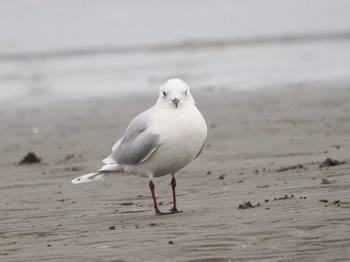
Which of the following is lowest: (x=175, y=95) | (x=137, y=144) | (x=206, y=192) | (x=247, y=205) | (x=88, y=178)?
(x=247, y=205)

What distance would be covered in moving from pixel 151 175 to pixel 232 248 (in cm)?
190

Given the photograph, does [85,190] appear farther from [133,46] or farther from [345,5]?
[345,5]

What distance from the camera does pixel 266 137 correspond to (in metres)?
11.0

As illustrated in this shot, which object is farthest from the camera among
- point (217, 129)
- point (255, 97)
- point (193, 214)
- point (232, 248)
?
point (255, 97)

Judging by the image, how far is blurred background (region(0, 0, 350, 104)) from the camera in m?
17.7

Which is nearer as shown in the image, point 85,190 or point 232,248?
point 232,248

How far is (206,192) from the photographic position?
8125 mm

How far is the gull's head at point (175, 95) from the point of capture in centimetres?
728

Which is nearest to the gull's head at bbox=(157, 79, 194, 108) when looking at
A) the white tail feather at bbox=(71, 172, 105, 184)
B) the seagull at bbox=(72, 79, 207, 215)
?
the seagull at bbox=(72, 79, 207, 215)

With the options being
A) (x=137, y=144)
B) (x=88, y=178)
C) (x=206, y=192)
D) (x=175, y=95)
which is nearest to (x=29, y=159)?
(x=88, y=178)

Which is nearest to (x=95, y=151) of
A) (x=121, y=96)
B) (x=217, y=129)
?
(x=217, y=129)

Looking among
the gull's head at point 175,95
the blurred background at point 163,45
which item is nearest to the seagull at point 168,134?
the gull's head at point 175,95

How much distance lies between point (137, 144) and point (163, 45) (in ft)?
60.4

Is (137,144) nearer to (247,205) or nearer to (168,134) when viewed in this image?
(168,134)
